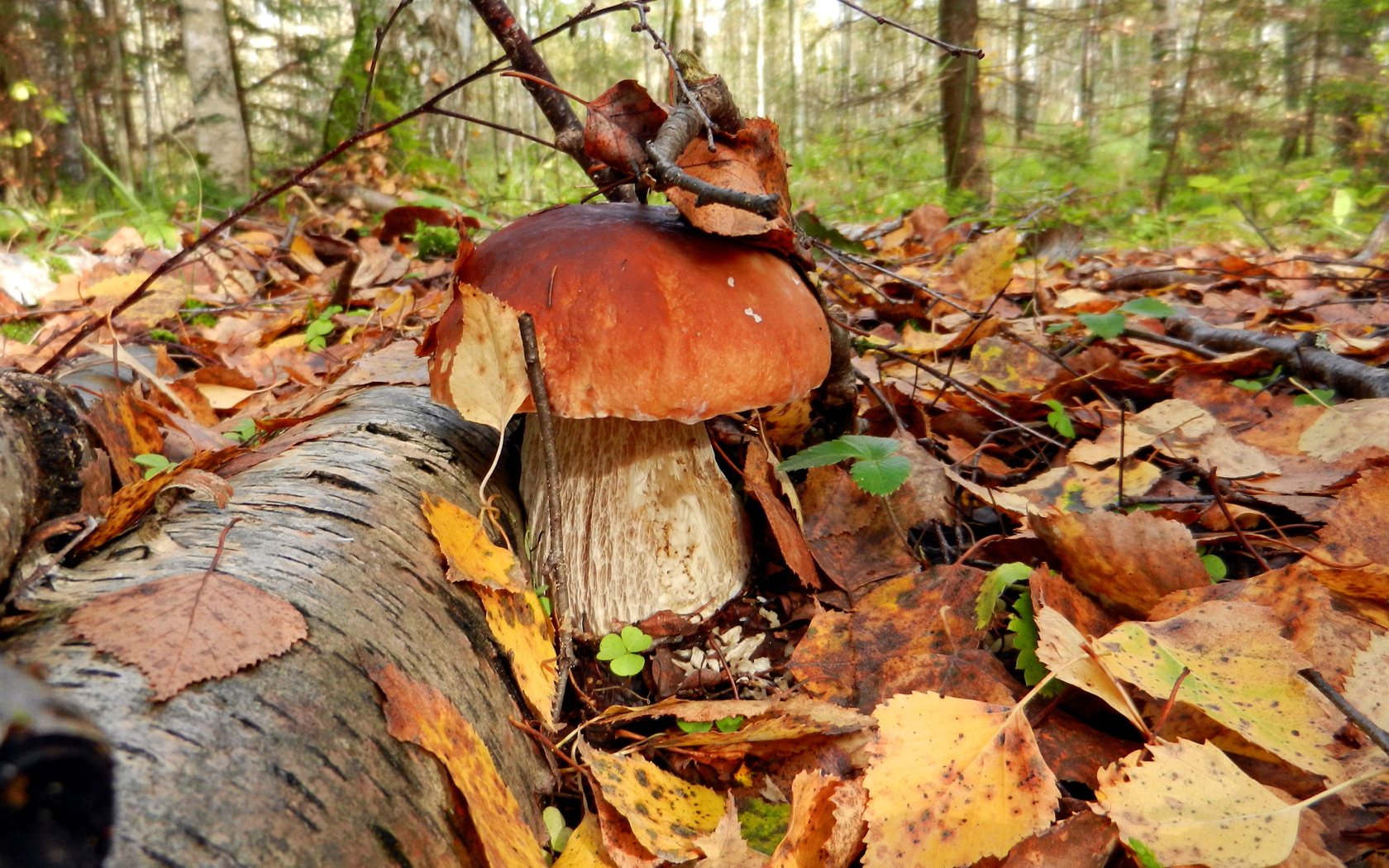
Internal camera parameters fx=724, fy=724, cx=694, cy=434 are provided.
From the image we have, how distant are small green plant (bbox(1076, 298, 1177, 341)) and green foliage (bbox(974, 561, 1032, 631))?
119 centimetres

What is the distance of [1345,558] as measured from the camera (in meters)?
1.35

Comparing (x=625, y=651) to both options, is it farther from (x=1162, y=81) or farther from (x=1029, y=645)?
(x=1162, y=81)

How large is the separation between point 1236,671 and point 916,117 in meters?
7.04

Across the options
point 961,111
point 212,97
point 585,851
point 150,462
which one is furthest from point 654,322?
point 212,97

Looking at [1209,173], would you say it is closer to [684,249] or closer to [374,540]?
[684,249]

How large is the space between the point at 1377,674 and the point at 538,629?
1.37m

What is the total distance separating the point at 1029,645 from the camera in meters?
1.30

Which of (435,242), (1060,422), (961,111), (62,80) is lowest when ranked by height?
(1060,422)

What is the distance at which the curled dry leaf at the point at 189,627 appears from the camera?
75 cm

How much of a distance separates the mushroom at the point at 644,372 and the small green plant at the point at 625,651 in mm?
70

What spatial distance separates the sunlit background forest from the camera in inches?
247

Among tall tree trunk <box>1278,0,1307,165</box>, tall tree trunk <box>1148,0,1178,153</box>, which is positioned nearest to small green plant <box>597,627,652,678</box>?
tall tree trunk <box>1148,0,1178,153</box>

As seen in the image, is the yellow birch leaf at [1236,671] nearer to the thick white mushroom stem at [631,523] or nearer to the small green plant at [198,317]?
the thick white mushroom stem at [631,523]

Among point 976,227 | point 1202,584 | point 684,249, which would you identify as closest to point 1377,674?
point 1202,584
